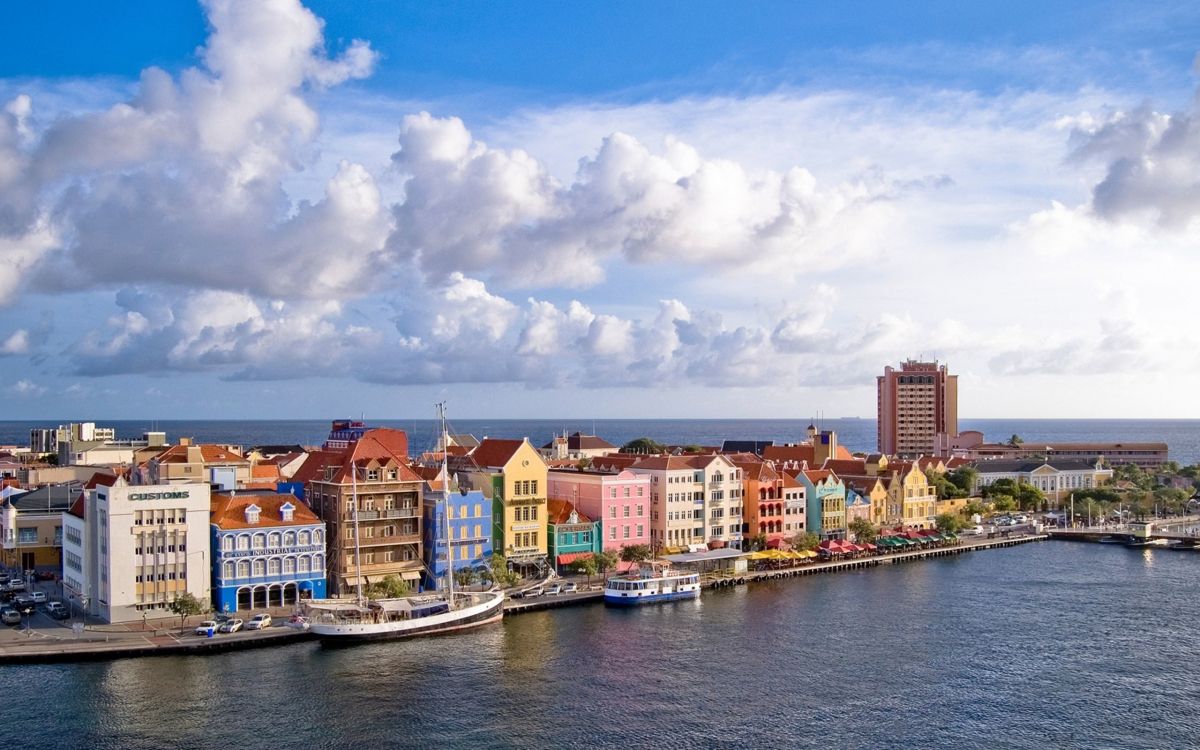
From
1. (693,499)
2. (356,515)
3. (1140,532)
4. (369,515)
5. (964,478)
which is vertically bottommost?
(1140,532)

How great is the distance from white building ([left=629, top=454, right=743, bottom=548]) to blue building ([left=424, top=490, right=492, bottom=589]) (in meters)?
20.5

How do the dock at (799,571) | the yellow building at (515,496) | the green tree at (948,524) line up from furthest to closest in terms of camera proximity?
the green tree at (948,524) → the yellow building at (515,496) → the dock at (799,571)

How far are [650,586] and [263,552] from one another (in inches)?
1183

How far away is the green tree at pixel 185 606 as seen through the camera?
70.8m

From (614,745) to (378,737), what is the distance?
1135cm

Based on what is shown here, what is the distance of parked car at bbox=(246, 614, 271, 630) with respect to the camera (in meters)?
71.5

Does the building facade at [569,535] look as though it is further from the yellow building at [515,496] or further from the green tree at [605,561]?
the green tree at [605,561]

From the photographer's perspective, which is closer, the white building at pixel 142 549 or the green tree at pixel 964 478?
the white building at pixel 142 549

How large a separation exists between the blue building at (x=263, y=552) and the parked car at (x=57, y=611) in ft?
32.0

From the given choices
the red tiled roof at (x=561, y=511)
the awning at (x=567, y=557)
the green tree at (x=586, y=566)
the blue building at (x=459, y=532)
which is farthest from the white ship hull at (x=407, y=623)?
the red tiled roof at (x=561, y=511)

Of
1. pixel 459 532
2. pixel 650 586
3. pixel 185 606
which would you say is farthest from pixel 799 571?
pixel 185 606

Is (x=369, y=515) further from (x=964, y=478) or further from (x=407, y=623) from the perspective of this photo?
(x=964, y=478)

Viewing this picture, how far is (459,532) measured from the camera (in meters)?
87.8

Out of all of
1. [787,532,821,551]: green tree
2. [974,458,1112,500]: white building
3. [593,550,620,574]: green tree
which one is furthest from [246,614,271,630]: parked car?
[974,458,1112,500]: white building
